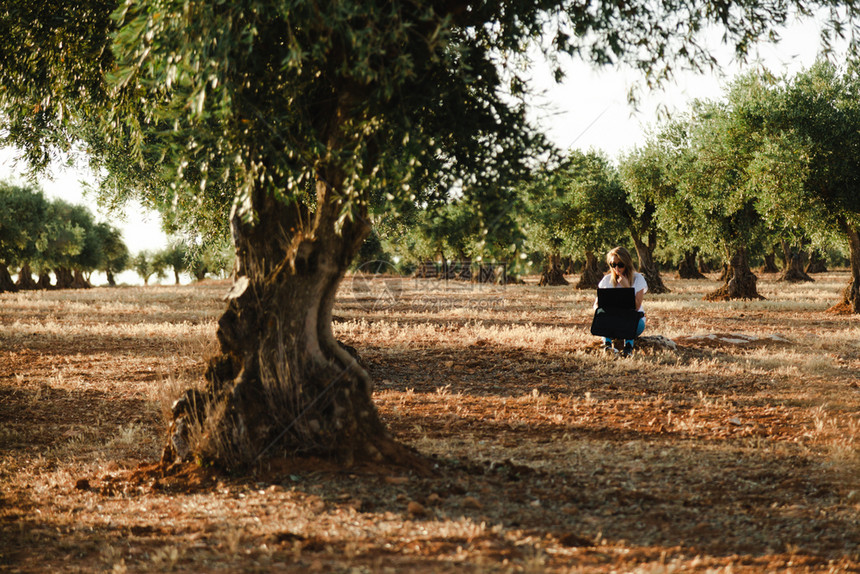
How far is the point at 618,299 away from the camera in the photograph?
1341 cm

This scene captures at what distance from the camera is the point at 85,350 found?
55.7ft

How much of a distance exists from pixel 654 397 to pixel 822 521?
5.42 meters

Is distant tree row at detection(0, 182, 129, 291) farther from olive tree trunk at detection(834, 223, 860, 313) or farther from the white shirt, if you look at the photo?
olive tree trunk at detection(834, 223, 860, 313)

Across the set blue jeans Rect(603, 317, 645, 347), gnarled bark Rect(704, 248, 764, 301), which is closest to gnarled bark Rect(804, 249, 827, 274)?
gnarled bark Rect(704, 248, 764, 301)

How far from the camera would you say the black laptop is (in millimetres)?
13219

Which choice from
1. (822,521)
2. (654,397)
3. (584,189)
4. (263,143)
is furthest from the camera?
(584,189)

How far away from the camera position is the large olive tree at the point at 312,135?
18.8 feet

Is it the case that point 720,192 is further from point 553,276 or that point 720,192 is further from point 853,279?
point 553,276

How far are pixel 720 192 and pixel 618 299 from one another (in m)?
16.3

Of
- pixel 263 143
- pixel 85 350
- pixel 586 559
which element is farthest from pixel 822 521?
pixel 85 350

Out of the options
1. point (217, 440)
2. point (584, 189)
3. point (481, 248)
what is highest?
point (584, 189)

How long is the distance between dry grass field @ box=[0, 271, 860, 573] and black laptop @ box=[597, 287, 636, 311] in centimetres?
125

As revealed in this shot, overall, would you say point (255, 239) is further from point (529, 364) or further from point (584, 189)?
point (584, 189)

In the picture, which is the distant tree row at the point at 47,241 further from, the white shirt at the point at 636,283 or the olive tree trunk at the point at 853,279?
the olive tree trunk at the point at 853,279
